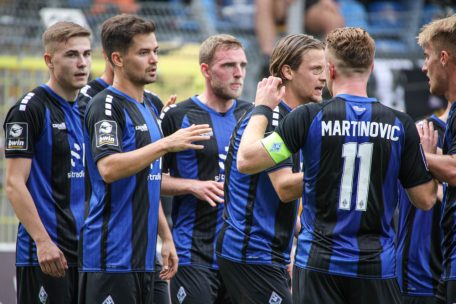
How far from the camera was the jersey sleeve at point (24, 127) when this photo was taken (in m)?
5.79

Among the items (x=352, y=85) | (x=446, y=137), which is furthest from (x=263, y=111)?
(x=446, y=137)

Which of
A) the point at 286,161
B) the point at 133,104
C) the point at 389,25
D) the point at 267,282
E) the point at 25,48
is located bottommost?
the point at 267,282

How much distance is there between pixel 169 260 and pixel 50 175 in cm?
103

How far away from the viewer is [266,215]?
528cm

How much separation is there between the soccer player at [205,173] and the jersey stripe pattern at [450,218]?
172 centimetres

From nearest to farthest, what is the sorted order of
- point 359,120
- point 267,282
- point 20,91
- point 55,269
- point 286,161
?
point 359,120
point 286,161
point 267,282
point 55,269
point 20,91

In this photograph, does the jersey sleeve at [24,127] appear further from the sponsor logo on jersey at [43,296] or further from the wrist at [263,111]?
the wrist at [263,111]

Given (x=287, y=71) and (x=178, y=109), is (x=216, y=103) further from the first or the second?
(x=287, y=71)

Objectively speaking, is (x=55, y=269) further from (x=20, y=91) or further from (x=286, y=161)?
(x=20, y=91)

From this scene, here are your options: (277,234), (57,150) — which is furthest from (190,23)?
(277,234)

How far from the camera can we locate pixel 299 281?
465cm

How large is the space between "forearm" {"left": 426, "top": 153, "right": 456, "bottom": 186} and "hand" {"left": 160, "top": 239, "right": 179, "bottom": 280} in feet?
6.34

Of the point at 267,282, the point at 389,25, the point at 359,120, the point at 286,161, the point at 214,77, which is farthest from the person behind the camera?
the point at 389,25

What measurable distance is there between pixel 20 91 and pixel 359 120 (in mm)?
5723
